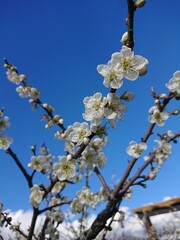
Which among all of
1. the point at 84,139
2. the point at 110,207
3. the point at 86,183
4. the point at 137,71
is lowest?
the point at 110,207

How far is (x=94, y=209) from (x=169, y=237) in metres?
2.70

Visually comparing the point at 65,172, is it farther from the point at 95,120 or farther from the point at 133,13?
the point at 133,13

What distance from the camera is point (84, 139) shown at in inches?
63.4

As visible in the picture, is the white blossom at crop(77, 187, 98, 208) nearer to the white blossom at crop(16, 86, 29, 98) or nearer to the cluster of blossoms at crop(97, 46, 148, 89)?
the white blossom at crop(16, 86, 29, 98)

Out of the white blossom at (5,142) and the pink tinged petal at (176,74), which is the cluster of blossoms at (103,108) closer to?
the pink tinged petal at (176,74)

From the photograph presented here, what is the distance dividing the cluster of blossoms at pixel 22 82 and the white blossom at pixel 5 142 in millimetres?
1035

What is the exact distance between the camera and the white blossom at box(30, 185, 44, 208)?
7.34 feet

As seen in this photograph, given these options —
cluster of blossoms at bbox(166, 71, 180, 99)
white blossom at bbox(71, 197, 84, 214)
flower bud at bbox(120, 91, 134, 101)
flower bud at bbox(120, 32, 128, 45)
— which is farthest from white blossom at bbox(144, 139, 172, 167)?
flower bud at bbox(120, 32, 128, 45)

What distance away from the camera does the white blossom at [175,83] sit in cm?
209

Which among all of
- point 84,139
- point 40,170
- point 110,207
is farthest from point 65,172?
point 40,170

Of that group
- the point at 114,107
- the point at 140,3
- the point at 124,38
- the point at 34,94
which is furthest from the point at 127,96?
the point at 34,94

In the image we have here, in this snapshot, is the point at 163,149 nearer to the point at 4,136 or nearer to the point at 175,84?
the point at 175,84

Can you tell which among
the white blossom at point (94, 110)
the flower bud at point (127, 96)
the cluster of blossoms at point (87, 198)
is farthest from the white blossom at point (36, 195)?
the flower bud at point (127, 96)

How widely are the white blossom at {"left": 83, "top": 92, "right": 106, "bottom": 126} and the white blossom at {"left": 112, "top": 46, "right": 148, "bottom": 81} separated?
7.5 inches
